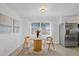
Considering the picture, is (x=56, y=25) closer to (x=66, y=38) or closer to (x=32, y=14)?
(x=32, y=14)

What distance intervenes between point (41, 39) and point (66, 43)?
5.68 feet

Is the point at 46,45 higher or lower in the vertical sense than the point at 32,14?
lower

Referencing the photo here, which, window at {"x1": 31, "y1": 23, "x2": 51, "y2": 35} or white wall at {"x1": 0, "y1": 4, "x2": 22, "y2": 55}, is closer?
white wall at {"x1": 0, "y1": 4, "x2": 22, "y2": 55}

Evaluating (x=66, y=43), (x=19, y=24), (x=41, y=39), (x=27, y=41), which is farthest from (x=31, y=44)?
(x=66, y=43)

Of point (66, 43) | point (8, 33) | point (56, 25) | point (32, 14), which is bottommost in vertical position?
point (66, 43)

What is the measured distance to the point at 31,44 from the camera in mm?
3529

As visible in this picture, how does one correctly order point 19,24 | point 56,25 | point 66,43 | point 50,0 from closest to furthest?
point 50,0, point 19,24, point 56,25, point 66,43

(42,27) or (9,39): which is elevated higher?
(42,27)

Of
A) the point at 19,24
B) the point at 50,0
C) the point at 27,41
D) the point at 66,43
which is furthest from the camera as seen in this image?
the point at 66,43

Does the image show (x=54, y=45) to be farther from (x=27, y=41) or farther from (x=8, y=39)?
(x=8, y=39)

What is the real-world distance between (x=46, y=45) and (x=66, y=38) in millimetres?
1845

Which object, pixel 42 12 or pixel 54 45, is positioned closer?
pixel 42 12

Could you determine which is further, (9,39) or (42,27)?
(9,39)

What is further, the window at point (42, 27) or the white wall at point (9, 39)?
the window at point (42, 27)
